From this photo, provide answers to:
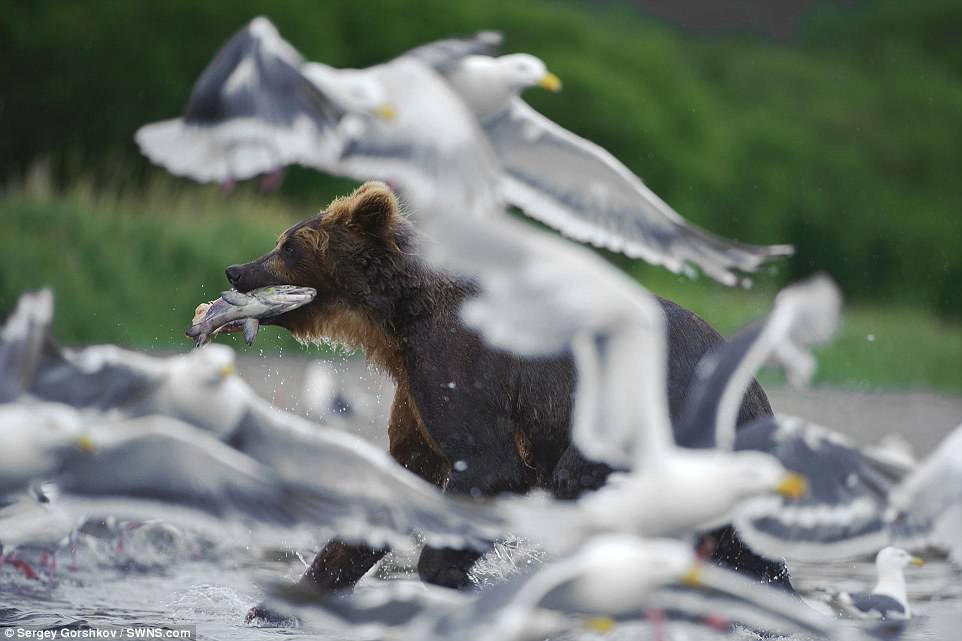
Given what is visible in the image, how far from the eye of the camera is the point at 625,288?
143 inches

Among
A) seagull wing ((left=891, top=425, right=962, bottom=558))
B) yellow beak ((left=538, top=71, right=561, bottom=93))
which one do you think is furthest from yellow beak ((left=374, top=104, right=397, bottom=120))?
seagull wing ((left=891, top=425, right=962, bottom=558))

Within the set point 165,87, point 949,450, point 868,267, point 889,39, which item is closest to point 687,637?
point 949,450

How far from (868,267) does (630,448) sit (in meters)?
22.4

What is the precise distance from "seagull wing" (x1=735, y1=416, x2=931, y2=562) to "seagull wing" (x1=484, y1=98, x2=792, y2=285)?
2621 mm

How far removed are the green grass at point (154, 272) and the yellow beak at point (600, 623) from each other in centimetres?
990

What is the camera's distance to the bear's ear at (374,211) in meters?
5.32

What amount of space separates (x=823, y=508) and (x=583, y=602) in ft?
2.64

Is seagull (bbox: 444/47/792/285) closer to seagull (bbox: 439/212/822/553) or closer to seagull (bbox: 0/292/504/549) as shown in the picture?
seagull (bbox: 0/292/504/549)

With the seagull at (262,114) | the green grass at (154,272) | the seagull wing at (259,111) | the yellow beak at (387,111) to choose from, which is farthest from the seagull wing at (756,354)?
the green grass at (154,272)

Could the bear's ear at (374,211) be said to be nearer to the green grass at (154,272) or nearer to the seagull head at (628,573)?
the seagull head at (628,573)

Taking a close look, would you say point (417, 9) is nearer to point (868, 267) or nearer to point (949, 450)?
point (868, 267)

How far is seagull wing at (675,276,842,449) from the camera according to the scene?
152 inches

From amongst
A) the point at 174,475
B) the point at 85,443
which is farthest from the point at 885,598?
the point at 85,443

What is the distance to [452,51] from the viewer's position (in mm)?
7250
